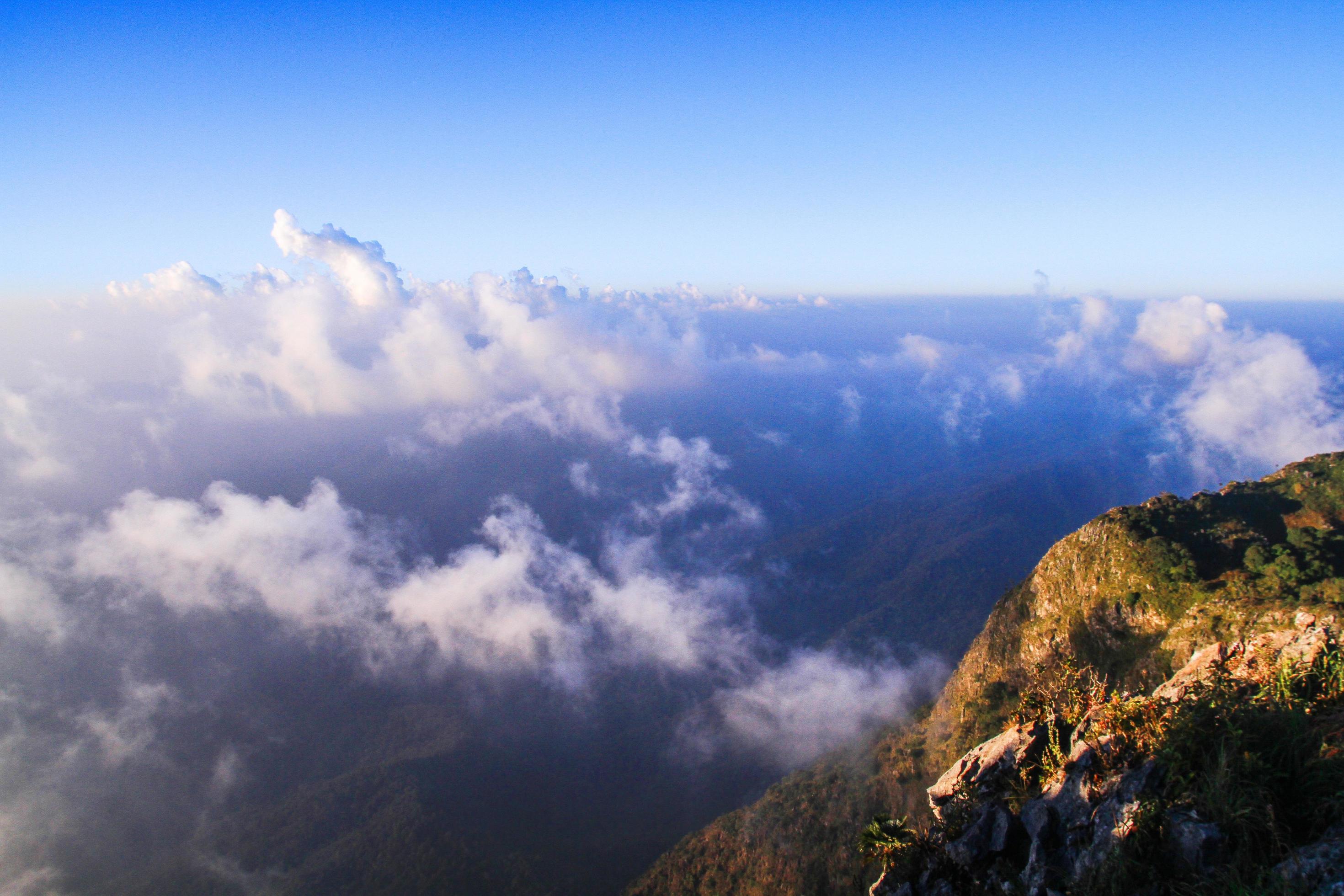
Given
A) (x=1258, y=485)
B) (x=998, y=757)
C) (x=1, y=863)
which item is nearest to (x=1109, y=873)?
(x=998, y=757)

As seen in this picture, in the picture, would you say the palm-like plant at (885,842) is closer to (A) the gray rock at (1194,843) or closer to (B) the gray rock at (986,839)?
(B) the gray rock at (986,839)

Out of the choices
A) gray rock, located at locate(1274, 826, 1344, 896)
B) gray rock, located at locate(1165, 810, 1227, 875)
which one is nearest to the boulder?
gray rock, located at locate(1165, 810, 1227, 875)

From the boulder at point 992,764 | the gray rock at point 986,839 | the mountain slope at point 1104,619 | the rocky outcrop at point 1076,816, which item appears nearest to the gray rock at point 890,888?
the rocky outcrop at point 1076,816

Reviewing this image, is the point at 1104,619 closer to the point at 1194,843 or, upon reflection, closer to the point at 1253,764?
the point at 1194,843

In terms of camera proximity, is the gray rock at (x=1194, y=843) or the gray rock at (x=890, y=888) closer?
the gray rock at (x=1194, y=843)

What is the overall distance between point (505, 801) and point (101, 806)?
406 ft

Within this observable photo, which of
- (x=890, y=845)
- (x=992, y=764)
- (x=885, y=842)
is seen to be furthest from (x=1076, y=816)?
(x=885, y=842)

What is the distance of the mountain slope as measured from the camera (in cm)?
4462

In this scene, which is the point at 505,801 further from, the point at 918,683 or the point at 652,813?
the point at 918,683

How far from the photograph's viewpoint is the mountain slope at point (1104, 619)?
44.6 metres

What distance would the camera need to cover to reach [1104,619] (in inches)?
2127

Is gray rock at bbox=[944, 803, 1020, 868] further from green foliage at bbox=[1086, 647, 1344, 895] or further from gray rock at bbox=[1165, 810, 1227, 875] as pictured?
gray rock at bbox=[1165, 810, 1227, 875]

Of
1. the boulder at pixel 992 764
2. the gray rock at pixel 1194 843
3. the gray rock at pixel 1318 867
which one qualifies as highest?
the gray rock at pixel 1318 867

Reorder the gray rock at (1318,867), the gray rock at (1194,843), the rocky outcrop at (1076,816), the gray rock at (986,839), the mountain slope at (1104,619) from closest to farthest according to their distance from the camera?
the gray rock at (1318,867) → the gray rock at (1194,843) → the rocky outcrop at (1076,816) → the gray rock at (986,839) → the mountain slope at (1104,619)
